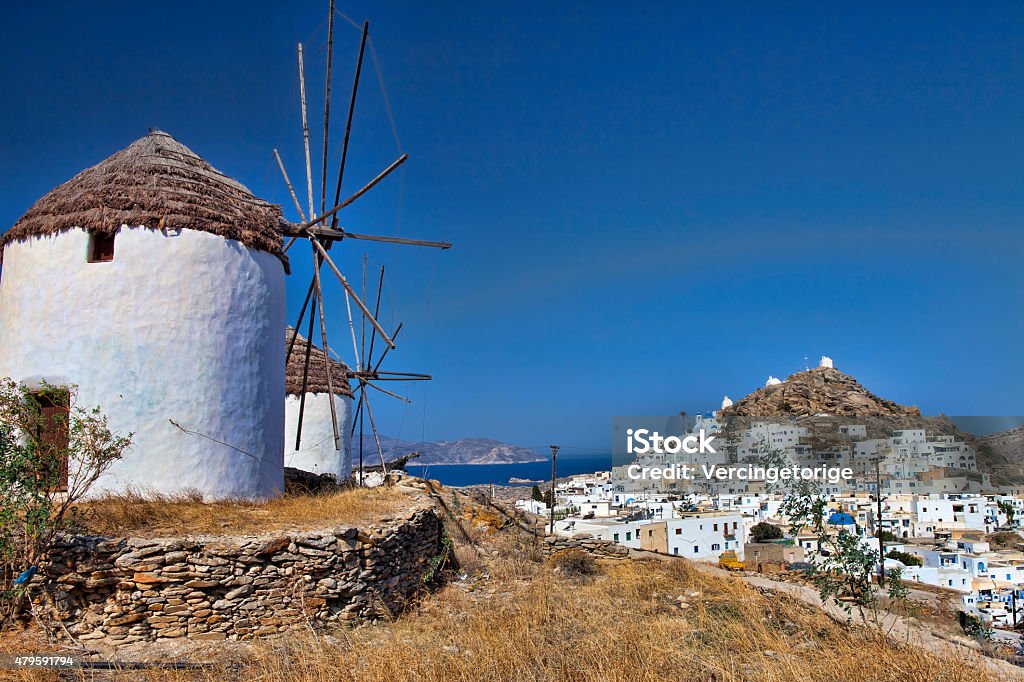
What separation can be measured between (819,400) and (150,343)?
8591cm

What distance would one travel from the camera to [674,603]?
815 centimetres

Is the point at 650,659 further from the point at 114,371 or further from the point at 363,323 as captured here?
the point at 363,323

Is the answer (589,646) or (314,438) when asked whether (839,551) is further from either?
(314,438)

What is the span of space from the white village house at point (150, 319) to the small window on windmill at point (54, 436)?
20cm

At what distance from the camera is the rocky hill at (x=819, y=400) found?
3214 inches

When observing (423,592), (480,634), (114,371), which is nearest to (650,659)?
(480,634)

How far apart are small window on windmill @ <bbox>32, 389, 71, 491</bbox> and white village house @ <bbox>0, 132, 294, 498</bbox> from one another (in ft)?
0.67

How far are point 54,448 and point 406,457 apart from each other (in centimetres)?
1207

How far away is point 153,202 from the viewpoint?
7.92 m

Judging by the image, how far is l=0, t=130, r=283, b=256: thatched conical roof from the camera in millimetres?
7809

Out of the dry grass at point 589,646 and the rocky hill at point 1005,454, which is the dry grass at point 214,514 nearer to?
the dry grass at point 589,646
